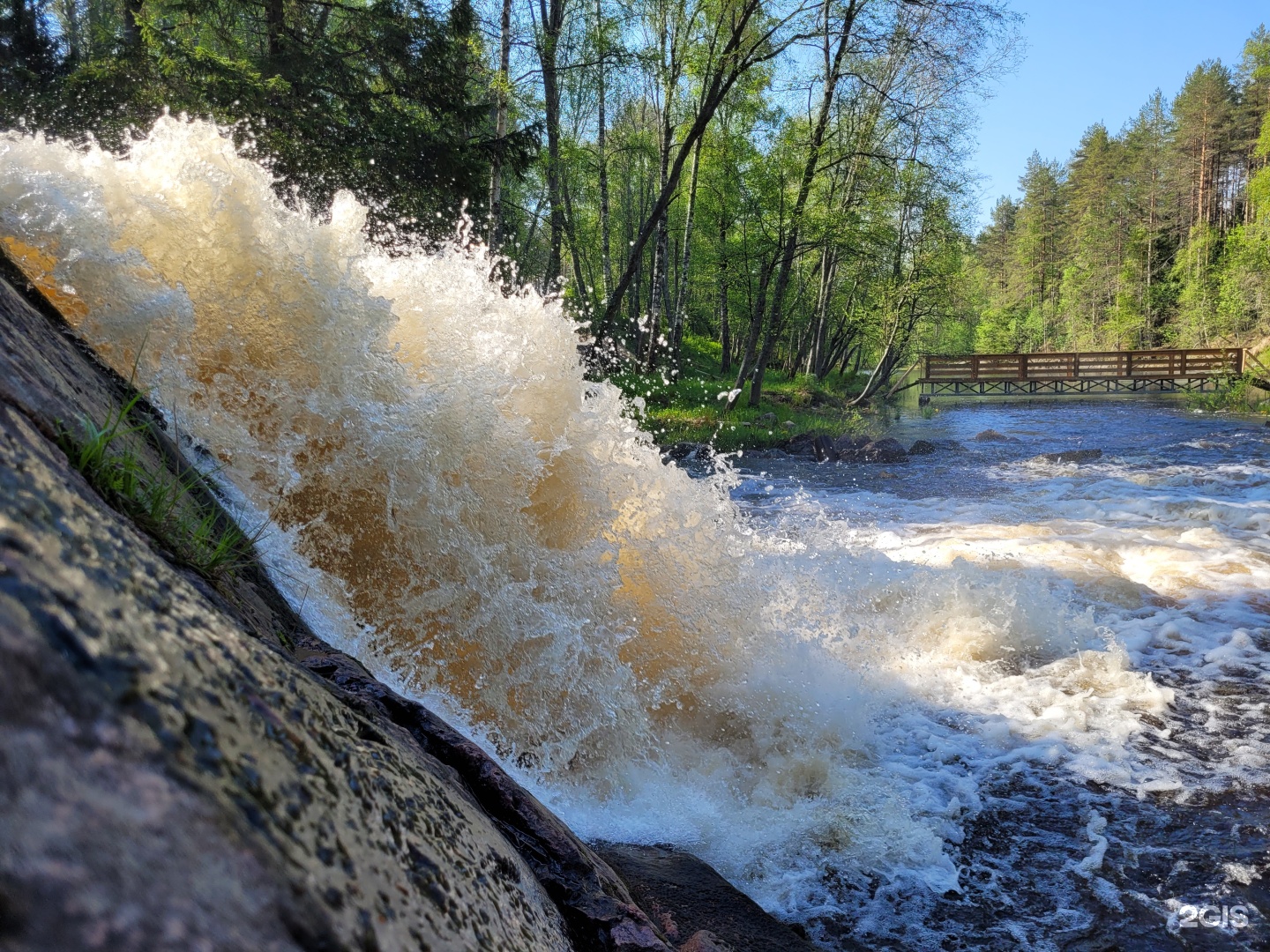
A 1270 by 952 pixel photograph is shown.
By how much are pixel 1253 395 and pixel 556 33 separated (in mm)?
21458

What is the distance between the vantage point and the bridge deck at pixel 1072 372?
33750 millimetres

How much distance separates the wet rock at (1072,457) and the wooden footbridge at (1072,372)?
18.6 metres

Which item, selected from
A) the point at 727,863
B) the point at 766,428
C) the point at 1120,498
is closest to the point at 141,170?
the point at 727,863

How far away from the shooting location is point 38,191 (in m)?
3.68

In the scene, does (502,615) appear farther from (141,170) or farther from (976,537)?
(976,537)

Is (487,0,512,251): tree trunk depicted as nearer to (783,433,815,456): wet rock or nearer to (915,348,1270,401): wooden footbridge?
(783,433,815,456): wet rock

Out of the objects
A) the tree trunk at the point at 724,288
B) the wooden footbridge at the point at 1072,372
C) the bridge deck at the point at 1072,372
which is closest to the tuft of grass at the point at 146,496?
the tree trunk at the point at 724,288

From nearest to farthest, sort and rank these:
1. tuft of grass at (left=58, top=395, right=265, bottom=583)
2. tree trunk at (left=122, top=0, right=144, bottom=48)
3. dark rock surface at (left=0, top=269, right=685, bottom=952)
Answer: dark rock surface at (left=0, top=269, right=685, bottom=952) → tuft of grass at (left=58, top=395, right=265, bottom=583) → tree trunk at (left=122, top=0, right=144, bottom=48)

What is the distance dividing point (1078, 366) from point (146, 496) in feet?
132

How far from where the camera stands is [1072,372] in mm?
36312

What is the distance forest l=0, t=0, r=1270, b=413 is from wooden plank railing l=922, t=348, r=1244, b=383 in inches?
110

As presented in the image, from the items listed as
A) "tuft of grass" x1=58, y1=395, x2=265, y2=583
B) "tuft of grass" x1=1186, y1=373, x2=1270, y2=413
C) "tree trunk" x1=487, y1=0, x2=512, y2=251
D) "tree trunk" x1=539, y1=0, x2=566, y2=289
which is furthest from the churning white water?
"tuft of grass" x1=1186, y1=373, x2=1270, y2=413

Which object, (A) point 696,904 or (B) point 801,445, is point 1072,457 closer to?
(B) point 801,445

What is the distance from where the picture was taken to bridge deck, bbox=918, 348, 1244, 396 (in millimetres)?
33750
